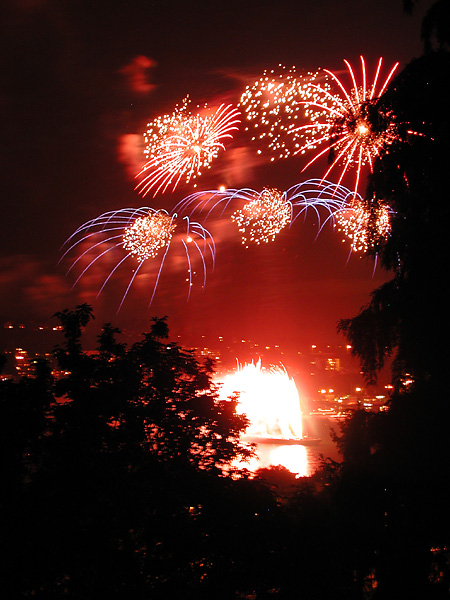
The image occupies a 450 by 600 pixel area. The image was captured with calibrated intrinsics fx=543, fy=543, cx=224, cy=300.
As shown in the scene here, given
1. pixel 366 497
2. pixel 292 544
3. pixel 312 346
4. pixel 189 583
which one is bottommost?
pixel 189 583

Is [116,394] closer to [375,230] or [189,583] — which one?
[189,583]

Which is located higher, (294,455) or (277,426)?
(277,426)

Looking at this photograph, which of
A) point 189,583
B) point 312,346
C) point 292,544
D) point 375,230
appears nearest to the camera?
point 189,583

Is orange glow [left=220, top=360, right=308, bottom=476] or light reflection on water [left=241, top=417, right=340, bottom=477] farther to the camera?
light reflection on water [left=241, top=417, right=340, bottom=477]

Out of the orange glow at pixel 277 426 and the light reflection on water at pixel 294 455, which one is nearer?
the orange glow at pixel 277 426

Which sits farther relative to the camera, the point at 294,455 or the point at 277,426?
the point at 277,426

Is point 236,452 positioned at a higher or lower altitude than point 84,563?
higher

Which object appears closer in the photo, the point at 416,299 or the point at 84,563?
the point at 84,563

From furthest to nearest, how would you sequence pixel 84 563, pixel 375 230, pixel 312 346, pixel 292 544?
pixel 312 346, pixel 375 230, pixel 292 544, pixel 84 563

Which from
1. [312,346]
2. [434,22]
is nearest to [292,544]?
[434,22]

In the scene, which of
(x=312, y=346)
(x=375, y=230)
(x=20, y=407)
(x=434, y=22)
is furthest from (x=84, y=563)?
(x=312, y=346)
